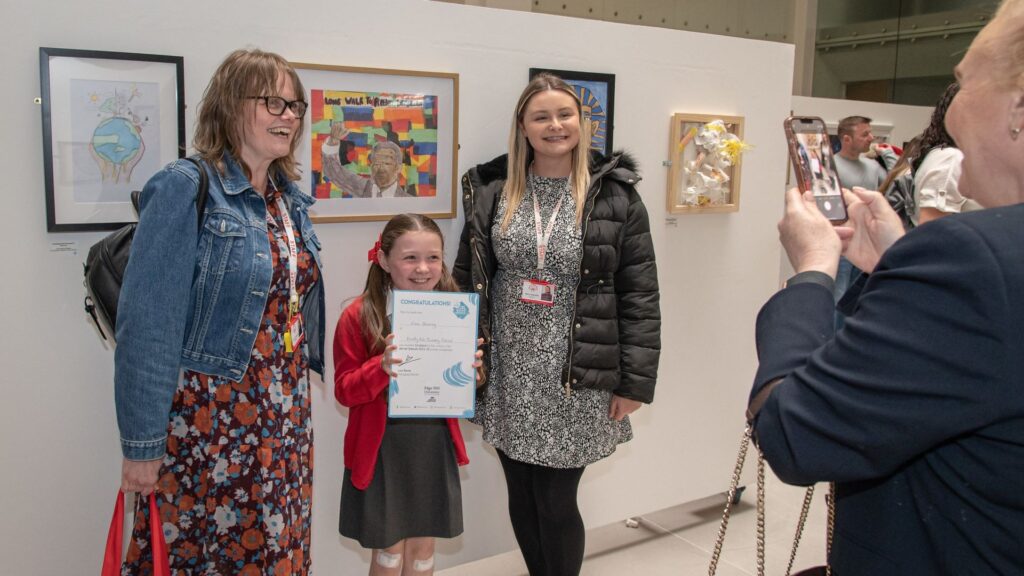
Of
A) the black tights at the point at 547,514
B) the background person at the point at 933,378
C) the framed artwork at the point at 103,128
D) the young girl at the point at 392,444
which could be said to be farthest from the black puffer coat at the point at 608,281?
the background person at the point at 933,378

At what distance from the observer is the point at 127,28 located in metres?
2.43

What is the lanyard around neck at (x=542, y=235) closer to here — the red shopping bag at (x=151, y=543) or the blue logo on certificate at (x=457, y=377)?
the blue logo on certificate at (x=457, y=377)

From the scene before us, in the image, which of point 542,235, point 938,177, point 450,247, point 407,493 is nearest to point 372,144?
point 450,247

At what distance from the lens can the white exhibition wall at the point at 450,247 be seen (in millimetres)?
2408

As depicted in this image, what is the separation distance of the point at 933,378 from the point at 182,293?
168 centimetres

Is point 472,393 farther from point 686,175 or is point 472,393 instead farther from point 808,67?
point 808,67

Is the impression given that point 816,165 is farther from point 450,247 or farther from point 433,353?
point 450,247

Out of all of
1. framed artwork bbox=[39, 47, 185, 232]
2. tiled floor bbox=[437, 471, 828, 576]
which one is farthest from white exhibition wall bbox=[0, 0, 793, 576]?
tiled floor bbox=[437, 471, 828, 576]

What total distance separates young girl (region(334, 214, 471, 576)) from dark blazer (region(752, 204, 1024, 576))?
1635 mm

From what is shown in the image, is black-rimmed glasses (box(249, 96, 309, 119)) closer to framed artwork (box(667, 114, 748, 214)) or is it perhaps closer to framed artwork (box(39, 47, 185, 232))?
framed artwork (box(39, 47, 185, 232))

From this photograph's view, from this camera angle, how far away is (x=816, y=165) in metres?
1.48

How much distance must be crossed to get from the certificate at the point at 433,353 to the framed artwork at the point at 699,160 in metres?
1.60

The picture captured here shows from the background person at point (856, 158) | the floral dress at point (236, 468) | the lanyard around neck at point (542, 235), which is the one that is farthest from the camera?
the background person at point (856, 158)

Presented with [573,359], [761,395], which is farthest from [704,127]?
[761,395]
